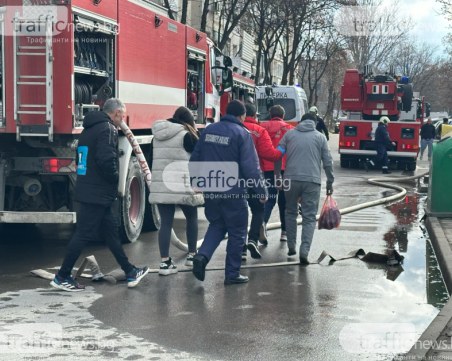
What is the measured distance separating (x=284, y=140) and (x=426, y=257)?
7.35ft

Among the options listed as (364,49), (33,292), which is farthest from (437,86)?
(33,292)

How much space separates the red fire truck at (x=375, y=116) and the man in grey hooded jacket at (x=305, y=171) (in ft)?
52.8

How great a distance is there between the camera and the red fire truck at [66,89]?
28.3ft

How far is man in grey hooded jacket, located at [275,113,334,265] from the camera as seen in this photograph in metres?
9.47

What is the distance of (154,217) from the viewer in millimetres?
11875

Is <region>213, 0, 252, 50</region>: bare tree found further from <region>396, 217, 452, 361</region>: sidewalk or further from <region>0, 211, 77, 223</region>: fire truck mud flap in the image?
<region>396, 217, 452, 361</region>: sidewalk

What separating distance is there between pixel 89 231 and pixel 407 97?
65.5 ft

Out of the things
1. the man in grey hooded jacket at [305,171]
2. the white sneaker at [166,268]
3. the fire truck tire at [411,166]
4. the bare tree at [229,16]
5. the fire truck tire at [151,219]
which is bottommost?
the white sneaker at [166,268]

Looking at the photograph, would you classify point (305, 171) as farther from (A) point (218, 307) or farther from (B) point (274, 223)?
(B) point (274, 223)

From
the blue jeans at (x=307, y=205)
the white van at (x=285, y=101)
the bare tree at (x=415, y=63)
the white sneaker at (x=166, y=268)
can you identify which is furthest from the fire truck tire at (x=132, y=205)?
the bare tree at (x=415, y=63)

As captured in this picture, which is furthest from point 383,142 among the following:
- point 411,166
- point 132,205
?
point 132,205

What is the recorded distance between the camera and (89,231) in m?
7.85

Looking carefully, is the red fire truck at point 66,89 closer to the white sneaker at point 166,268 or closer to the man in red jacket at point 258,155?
the white sneaker at point 166,268

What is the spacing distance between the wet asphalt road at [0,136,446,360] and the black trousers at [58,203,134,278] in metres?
0.30
